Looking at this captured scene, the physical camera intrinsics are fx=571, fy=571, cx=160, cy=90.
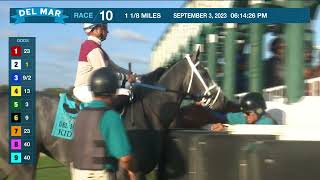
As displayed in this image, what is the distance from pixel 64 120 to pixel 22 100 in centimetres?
80

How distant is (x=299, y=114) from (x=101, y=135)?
315 centimetres

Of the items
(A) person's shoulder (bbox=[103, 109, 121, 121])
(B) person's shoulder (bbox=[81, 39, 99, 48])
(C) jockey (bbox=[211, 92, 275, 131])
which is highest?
(B) person's shoulder (bbox=[81, 39, 99, 48])

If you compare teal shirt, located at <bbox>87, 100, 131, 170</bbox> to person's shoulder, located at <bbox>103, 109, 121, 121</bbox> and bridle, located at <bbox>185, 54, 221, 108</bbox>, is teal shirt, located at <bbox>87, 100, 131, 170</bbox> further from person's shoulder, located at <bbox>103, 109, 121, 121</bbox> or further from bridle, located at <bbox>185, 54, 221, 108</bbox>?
bridle, located at <bbox>185, 54, 221, 108</bbox>

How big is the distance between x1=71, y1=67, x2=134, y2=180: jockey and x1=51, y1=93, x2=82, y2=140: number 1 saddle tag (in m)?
2.76

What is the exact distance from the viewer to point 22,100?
24.6 feet

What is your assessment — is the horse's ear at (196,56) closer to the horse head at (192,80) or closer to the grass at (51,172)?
the horse head at (192,80)

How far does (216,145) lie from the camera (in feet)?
17.3

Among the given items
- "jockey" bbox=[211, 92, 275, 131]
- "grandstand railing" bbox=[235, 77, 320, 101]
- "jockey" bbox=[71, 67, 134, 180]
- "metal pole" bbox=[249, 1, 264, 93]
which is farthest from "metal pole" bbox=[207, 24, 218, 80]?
"jockey" bbox=[71, 67, 134, 180]

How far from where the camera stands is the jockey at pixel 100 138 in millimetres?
4027

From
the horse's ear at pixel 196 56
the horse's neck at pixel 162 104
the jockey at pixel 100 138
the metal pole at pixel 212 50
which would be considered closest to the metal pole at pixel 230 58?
the metal pole at pixel 212 50

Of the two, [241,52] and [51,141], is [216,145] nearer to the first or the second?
[51,141]

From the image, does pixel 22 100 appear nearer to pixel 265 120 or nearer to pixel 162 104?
pixel 162 104

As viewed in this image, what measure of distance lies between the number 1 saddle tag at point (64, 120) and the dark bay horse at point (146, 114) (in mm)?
128

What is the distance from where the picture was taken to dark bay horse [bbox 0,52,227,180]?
6616 mm
